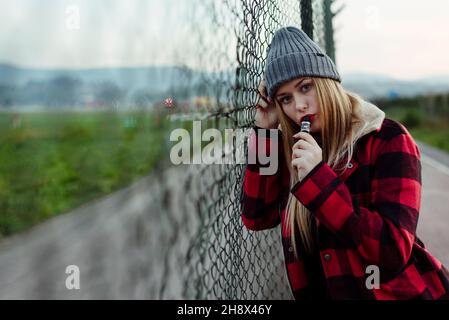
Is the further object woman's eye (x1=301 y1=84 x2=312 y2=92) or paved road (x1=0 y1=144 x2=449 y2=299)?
paved road (x1=0 y1=144 x2=449 y2=299)

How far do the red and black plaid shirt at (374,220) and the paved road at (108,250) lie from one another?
1976 mm

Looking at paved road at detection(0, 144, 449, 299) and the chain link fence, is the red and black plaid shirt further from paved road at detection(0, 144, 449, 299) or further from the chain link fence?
paved road at detection(0, 144, 449, 299)

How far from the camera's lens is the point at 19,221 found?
5848 mm

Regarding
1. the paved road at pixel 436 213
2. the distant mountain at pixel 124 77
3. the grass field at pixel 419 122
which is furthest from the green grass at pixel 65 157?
the grass field at pixel 419 122

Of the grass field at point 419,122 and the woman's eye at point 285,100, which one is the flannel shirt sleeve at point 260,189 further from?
the grass field at point 419,122

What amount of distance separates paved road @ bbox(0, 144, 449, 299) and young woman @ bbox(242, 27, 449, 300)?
5.94 feet

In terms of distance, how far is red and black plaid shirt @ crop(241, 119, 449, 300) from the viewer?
3.94 feet

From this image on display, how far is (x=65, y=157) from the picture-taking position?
14.0ft

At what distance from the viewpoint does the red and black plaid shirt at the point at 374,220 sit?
1.20m

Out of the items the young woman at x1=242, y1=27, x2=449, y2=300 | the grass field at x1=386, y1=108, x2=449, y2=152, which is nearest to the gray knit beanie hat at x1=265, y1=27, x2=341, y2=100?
the young woman at x1=242, y1=27, x2=449, y2=300

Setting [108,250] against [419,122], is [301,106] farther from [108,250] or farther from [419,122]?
[419,122]
